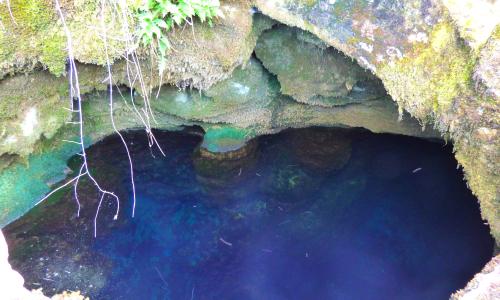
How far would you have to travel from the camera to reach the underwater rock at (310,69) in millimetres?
4301

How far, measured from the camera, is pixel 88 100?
468cm

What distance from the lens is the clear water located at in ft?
16.3

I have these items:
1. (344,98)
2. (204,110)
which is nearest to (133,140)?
(204,110)

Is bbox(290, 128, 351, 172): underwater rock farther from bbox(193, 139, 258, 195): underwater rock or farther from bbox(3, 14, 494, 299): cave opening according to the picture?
bbox(193, 139, 258, 195): underwater rock

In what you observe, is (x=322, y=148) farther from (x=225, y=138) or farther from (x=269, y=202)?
(x=225, y=138)

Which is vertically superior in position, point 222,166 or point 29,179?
point 222,166

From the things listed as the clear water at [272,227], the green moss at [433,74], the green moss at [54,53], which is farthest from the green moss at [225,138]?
the green moss at [433,74]

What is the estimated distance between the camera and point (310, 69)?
176 inches

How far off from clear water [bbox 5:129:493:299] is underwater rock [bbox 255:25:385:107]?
3.95 feet

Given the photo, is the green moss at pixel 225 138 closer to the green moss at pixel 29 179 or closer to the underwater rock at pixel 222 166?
the underwater rock at pixel 222 166

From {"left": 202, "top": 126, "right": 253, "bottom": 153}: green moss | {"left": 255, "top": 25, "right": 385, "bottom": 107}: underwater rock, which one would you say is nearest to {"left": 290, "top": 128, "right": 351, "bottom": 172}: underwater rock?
{"left": 202, "top": 126, "right": 253, "bottom": 153}: green moss

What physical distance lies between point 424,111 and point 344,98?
54.3 inches

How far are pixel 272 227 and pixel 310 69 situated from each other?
208cm

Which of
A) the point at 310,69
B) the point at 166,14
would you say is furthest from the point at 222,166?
the point at 166,14
